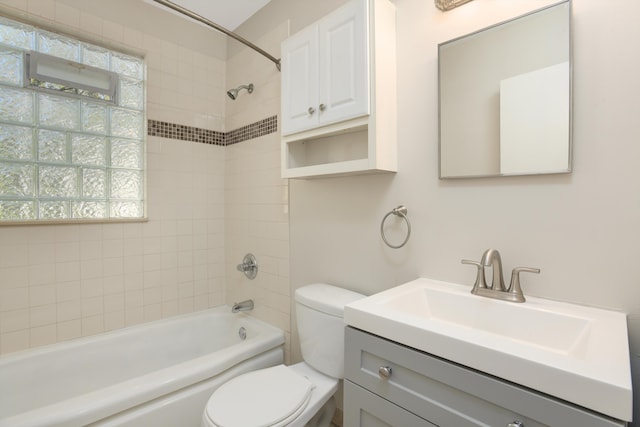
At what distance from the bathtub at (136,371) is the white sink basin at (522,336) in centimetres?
97

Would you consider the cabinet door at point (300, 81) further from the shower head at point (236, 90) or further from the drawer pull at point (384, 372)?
the drawer pull at point (384, 372)

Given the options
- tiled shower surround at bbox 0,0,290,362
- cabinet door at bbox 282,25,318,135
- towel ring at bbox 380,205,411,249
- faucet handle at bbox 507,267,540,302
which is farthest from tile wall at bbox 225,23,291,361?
faucet handle at bbox 507,267,540,302

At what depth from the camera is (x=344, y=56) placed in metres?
1.42

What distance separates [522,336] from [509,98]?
2.75 ft

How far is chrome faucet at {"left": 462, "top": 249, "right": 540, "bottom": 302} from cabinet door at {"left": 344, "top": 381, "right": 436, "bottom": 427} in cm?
50

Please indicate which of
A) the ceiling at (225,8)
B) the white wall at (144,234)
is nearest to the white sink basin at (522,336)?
the white wall at (144,234)

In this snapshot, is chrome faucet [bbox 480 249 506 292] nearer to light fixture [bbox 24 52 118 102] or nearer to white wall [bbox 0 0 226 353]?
white wall [bbox 0 0 226 353]

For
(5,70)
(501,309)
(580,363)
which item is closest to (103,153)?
(5,70)

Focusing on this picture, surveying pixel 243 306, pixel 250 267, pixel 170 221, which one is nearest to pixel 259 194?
pixel 250 267

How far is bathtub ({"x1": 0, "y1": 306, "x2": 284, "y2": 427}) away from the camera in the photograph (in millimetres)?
1295

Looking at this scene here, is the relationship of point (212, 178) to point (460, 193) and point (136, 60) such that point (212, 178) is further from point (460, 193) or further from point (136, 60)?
point (460, 193)

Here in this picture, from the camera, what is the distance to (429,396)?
88 cm

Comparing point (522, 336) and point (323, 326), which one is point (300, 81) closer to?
point (323, 326)

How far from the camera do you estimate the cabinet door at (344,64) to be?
1351 mm
